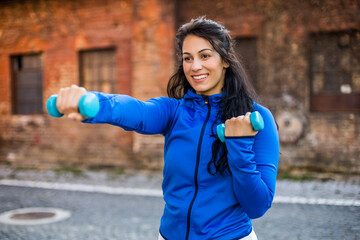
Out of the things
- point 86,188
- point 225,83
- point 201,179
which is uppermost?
point 225,83

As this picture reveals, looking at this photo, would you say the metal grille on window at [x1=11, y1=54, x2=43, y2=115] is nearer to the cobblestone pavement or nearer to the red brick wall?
the red brick wall

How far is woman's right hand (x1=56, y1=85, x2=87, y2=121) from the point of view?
1184mm

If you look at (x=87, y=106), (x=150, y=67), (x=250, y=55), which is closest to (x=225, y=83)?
(x=87, y=106)

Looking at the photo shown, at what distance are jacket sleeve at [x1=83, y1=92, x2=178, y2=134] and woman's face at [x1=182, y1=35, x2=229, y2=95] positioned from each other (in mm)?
159

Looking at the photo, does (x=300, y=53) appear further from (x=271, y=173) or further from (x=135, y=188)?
(x=271, y=173)

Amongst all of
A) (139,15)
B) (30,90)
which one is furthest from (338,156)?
(30,90)

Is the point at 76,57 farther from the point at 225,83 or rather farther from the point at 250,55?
the point at 225,83

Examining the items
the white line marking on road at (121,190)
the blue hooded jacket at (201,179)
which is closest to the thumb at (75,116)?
the blue hooded jacket at (201,179)

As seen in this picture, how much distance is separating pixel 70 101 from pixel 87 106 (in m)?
0.06

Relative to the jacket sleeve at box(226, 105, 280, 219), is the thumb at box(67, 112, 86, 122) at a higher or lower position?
higher

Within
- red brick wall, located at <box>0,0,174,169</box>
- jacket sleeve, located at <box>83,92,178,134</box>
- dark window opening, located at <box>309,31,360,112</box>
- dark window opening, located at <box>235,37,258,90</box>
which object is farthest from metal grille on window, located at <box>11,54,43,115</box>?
jacket sleeve, located at <box>83,92,178,134</box>

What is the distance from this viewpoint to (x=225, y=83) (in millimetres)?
1727

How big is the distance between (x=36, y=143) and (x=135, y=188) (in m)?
5.52

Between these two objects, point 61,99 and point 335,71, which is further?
point 335,71
